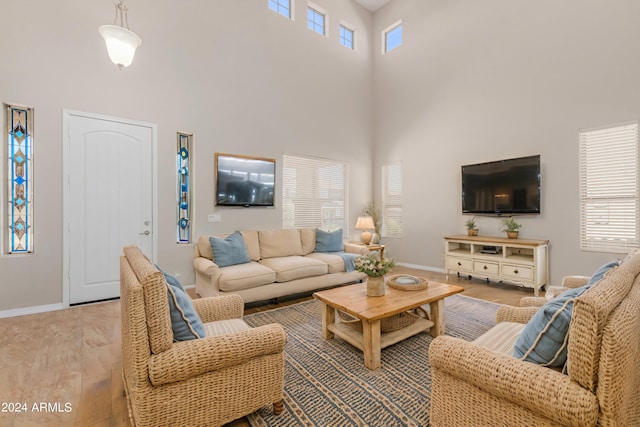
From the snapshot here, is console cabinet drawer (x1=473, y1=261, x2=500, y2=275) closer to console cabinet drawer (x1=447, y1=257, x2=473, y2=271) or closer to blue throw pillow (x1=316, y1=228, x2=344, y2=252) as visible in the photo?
console cabinet drawer (x1=447, y1=257, x2=473, y2=271)

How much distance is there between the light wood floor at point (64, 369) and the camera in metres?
1.66

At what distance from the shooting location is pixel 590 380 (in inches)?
37.5

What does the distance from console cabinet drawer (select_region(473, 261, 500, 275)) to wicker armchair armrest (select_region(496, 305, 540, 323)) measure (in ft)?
8.02

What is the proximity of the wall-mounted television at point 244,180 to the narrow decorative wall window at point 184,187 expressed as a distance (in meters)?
0.38

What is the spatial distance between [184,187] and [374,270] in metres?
3.09

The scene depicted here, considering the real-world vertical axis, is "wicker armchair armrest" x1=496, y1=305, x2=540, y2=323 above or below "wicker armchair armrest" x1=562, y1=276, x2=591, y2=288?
below

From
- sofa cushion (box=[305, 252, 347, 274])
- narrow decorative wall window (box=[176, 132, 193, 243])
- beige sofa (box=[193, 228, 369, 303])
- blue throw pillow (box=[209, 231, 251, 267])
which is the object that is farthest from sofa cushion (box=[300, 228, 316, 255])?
narrow decorative wall window (box=[176, 132, 193, 243])

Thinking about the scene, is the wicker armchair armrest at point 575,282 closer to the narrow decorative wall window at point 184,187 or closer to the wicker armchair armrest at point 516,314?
the wicker armchair armrest at point 516,314

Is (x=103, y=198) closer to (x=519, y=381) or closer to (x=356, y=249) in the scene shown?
(x=356, y=249)

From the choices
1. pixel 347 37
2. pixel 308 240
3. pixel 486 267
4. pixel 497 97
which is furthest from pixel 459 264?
pixel 347 37

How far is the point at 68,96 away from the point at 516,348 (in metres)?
4.76

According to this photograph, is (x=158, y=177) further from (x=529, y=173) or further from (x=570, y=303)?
(x=529, y=173)

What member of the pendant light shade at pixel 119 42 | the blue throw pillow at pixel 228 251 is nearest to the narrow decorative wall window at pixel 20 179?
the pendant light shade at pixel 119 42

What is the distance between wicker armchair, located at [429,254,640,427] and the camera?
93 cm
